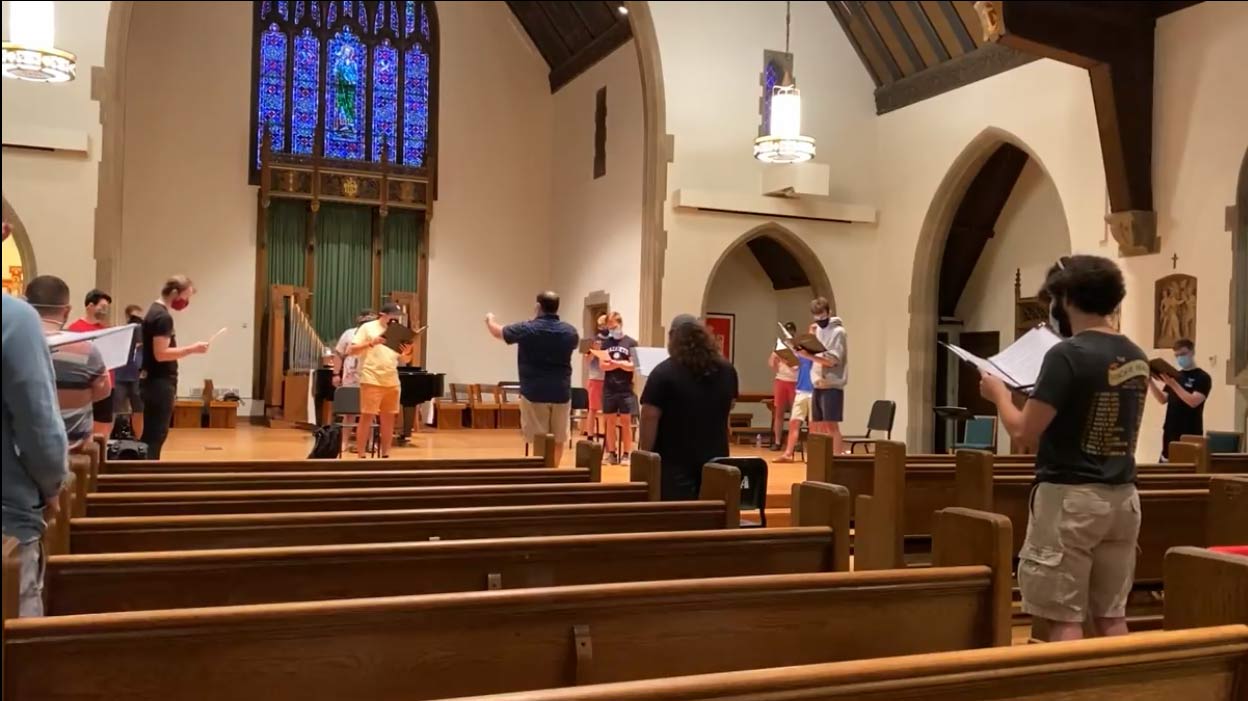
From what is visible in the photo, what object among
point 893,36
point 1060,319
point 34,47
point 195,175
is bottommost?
point 1060,319

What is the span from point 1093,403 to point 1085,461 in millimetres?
139

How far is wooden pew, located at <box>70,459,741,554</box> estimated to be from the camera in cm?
254

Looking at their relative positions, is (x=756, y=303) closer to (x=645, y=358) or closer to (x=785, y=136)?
(x=785, y=136)

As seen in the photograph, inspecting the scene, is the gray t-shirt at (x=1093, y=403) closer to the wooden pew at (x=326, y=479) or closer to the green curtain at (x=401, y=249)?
the wooden pew at (x=326, y=479)

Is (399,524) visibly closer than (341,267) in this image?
Yes

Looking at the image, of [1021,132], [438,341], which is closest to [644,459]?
[1021,132]

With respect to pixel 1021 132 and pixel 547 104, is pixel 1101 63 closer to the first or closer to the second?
pixel 1021 132

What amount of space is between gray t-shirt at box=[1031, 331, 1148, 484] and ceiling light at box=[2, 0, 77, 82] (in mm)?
5812

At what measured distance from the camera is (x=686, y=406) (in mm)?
3869

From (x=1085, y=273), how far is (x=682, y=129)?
8.64 m

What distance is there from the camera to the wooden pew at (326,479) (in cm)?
348

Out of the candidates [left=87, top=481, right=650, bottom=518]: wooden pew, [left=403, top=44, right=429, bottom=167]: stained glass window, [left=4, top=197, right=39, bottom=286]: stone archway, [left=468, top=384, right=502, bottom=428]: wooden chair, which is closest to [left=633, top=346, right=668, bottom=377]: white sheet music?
[left=87, top=481, right=650, bottom=518]: wooden pew

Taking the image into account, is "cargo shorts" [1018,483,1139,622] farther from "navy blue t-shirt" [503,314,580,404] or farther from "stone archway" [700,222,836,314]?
"stone archway" [700,222,836,314]

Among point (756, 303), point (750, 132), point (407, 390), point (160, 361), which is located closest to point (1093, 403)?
point (160, 361)
